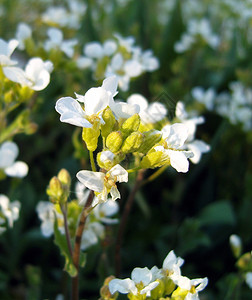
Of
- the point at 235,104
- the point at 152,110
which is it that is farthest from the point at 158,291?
the point at 235,104

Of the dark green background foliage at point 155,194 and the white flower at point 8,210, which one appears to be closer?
the white flower at point 8,210

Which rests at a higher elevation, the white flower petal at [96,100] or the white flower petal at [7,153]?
the white flower petal at [96,100]

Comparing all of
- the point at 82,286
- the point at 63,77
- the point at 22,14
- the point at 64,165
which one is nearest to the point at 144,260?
the point at 82,286

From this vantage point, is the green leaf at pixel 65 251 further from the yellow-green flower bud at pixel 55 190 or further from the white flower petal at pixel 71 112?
the white flower petal at pixel 71 112

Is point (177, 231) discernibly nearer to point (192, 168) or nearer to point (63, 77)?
point (192, 168)

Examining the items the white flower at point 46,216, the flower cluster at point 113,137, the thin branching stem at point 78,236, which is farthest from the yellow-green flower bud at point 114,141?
the white flower at point 46,216

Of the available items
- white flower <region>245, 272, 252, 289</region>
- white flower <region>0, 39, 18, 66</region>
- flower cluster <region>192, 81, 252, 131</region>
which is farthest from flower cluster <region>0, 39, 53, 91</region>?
flower cluster <region>192, 81, 252, 131</region>

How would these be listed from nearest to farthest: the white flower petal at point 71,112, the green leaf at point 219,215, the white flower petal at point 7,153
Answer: the white flower petal at point 71,112 < the white flower petal at point 7,153 < the green leaf at point 219,215
